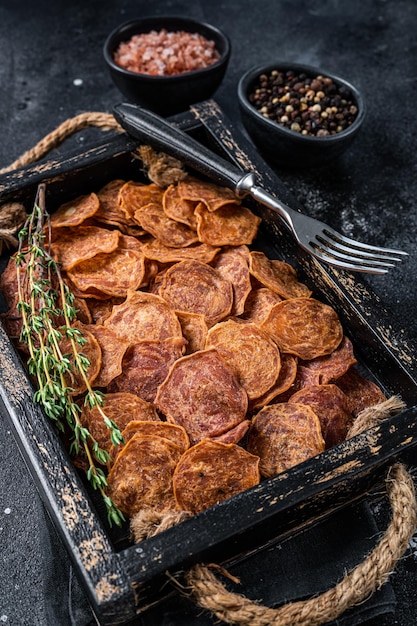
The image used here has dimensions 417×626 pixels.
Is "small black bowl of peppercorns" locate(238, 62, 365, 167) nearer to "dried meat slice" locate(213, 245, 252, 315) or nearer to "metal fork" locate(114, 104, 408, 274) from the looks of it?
"metal fork" locate(114, 104, 408, 274)

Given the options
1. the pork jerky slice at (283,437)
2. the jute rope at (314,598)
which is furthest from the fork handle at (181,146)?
the jute rope at (314,598)

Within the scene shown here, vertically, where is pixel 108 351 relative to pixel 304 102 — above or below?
below

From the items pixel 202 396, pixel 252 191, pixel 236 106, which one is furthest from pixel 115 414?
pixel 236 106

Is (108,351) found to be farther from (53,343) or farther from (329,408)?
(329,408)

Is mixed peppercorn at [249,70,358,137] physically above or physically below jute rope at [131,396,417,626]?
above

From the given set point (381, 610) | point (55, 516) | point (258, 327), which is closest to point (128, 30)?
point (258, 327)

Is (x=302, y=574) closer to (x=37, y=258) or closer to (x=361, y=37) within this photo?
(x=37, y=258)

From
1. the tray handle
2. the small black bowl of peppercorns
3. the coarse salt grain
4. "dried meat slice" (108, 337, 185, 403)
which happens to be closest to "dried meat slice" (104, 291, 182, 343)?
"dried meat slice" (108, 337, 185, 403)
